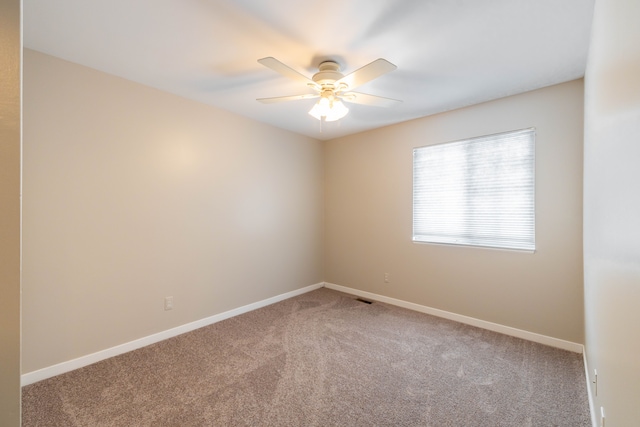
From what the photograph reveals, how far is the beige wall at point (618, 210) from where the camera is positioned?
2.78 ft

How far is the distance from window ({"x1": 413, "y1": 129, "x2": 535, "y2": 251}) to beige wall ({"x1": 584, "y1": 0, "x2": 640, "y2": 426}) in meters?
1.34

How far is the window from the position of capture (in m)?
2.76

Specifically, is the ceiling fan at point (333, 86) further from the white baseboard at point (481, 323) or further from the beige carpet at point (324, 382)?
the white baseboard at point (481, 323)

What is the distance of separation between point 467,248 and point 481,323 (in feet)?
2.77

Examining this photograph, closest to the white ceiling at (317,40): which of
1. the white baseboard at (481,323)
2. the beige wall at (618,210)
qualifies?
the beige wall at (618,210)

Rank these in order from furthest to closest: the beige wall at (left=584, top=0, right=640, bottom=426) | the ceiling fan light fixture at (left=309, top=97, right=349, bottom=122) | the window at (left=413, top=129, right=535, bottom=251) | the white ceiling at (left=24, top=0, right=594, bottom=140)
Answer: the window at (left=413, top=129, right=535, bottom=251) → the ceiling fan light fixture at (left=309, top=97, right=349, bottom=122) → the white ceiling at (left=24, top=0, right=594, bottom=140) → the beige wall at (left=584, top=0, right=640, bottom=426)

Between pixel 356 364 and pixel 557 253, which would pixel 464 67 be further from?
pixel 356 364

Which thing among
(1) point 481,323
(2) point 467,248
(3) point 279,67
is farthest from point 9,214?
(1) point 481,323

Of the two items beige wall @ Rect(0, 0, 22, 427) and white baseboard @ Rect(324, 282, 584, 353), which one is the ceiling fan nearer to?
beige wall @ Rect(0, 0, 22, 427)

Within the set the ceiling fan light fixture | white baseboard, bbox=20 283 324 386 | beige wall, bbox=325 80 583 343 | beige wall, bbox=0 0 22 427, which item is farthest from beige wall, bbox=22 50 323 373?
beige wall, bbox=0 0 22 427

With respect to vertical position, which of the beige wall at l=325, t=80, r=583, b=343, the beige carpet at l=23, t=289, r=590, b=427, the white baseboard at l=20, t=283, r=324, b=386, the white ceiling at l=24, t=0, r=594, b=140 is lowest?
the beige carpet at l=23, t=289, r=590, b=427

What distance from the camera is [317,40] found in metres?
1.91

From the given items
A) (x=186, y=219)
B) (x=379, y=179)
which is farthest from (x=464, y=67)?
(x=186, y=219)

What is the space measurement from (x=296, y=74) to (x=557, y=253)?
289cm
